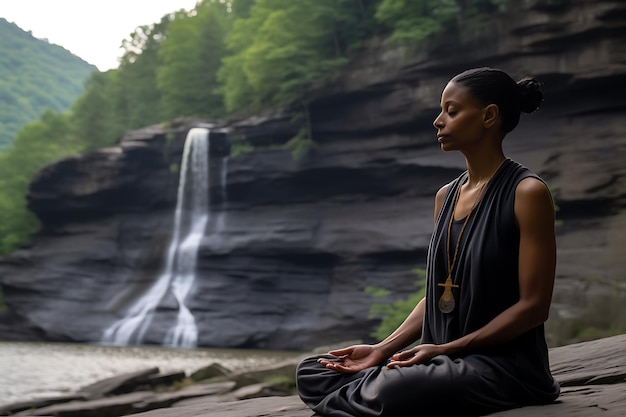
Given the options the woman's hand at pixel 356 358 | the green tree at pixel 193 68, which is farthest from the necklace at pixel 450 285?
the green tree at pixel 193 68

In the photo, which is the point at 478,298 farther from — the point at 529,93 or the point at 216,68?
the point at 216,68

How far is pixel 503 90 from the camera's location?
3057 mm

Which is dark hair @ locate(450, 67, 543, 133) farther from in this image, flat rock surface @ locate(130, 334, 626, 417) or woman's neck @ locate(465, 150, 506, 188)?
flat rock surface @ locate(130, 334, 626, 417)

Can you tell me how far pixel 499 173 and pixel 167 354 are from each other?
20260mm

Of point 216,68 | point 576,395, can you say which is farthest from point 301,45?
point 576,395

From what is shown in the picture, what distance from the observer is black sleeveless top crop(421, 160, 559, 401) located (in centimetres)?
295

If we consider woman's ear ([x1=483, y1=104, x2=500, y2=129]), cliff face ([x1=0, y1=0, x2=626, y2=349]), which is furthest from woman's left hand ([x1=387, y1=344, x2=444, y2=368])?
cliff face ([x1=0, y1=0, x2=626, y2=349])

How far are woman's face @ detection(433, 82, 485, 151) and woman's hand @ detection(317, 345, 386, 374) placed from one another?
0.94 m

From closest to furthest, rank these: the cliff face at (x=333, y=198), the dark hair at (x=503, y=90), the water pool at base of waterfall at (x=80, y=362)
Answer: the dark hair at (x=503, y=90) < the water pool at base of waterfall at (x=80, y=362) < the cliff face at (x=333, y=198)

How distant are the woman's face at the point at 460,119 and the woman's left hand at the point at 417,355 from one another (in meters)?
0.79

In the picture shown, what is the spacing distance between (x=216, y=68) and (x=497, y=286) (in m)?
37.9

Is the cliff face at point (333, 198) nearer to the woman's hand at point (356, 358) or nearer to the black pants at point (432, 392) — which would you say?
the woman's hand at point (356, 358)

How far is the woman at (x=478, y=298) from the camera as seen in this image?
9.34 ft

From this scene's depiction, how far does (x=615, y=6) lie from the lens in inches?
868
